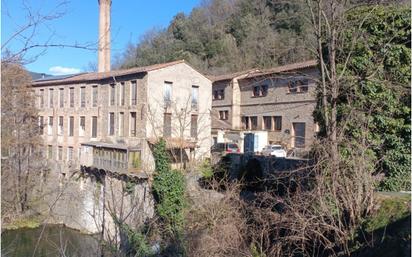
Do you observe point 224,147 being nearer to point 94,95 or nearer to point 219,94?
point 219,94

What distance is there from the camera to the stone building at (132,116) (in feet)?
87.6

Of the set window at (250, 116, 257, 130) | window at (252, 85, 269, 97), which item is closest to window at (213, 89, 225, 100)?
window at (252, 85, 269, 97)

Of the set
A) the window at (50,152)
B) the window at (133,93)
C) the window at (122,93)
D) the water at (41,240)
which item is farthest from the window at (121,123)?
the window at (50,152)

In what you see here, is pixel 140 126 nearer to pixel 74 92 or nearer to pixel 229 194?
pixel 74 92

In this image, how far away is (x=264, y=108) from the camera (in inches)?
1249

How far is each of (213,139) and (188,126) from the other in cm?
478

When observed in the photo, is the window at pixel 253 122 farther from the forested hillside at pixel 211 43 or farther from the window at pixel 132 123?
the window at pixel 132 123

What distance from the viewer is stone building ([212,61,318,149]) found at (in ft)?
89.6

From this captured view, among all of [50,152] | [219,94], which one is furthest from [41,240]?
[219,94]

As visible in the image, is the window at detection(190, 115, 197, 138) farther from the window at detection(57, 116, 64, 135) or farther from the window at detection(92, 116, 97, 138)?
the window at detection(57, 116, 64, 135)

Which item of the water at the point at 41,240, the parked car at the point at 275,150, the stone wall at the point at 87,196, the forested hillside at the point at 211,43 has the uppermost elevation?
the forested hillside at the point at 211,43

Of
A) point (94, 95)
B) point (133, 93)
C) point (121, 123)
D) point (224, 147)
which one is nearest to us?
point (133, 93)

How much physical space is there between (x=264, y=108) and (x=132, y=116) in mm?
10538

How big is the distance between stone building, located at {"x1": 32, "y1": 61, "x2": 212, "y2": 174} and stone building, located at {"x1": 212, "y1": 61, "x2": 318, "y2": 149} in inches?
161
